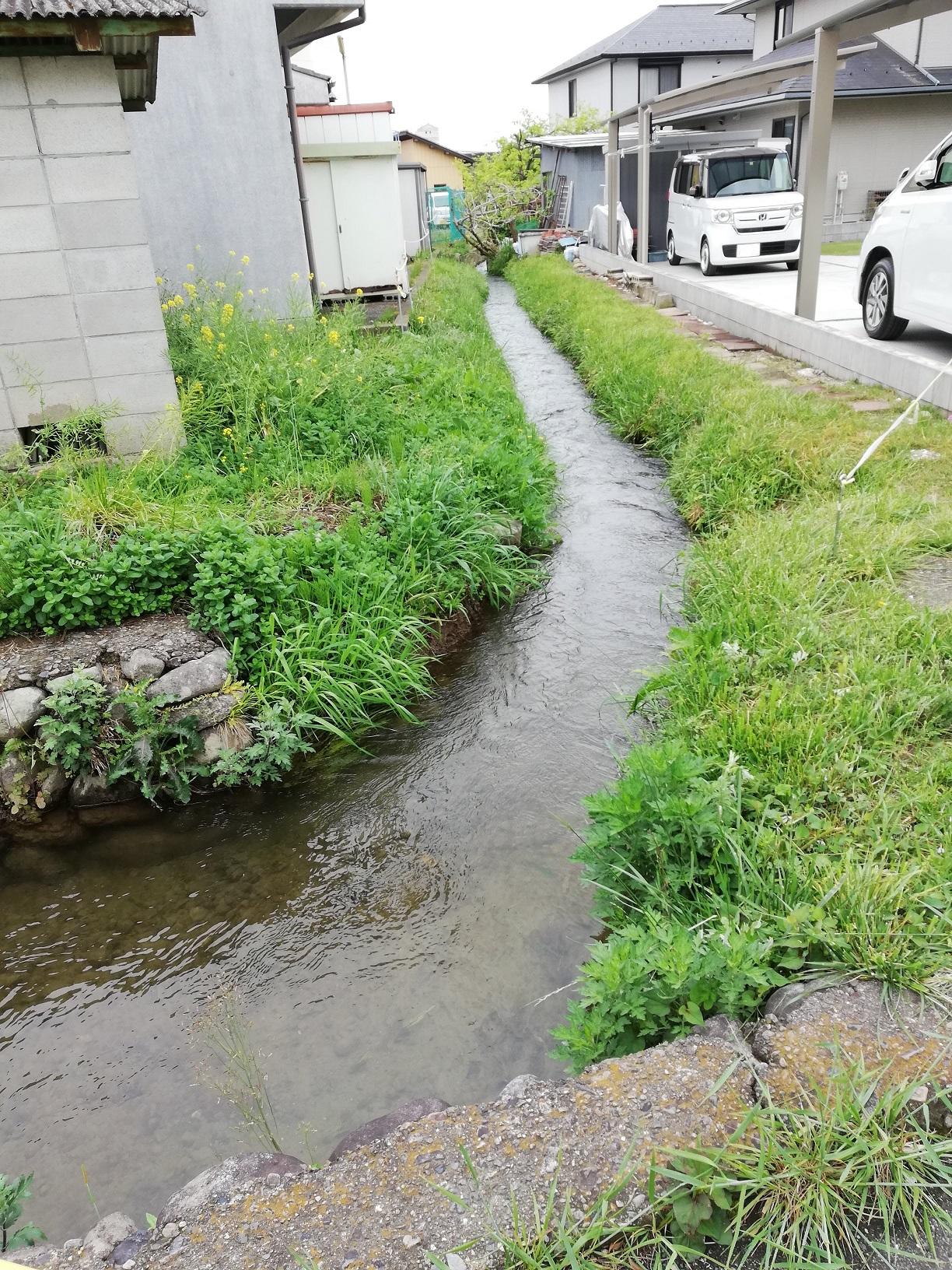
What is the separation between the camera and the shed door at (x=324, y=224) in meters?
12.5

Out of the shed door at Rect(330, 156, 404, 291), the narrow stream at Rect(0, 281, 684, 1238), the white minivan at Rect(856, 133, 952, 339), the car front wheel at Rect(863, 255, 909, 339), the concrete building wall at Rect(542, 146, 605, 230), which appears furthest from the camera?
the concrete building wall at Rect(542, 146, 605, 230)

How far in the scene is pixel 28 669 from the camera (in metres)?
4.45

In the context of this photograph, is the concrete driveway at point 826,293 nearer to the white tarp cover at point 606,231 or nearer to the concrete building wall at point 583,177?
the white tarp cover at point 606,231

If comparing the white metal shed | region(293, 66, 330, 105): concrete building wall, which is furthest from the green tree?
the white metal shed

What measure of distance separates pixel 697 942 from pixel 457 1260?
114cm

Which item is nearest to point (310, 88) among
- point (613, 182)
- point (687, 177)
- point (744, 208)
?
point (613, 182)

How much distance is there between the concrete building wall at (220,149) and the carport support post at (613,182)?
10.6 metres

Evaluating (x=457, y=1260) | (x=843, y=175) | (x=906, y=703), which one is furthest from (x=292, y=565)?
(x=843, y=175)

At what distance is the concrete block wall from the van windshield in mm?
12109

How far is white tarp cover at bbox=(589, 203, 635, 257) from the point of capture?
1920cm

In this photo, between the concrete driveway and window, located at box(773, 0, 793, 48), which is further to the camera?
window, located at box(773, 0, 793, 48)

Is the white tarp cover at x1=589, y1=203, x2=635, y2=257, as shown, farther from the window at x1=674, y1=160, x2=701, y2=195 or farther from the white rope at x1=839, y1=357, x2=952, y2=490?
the white rope at x1=839, y1=357, x2=952, y2=490

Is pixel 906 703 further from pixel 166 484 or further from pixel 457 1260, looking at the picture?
pixel 166 484

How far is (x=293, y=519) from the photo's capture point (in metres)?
5.76
